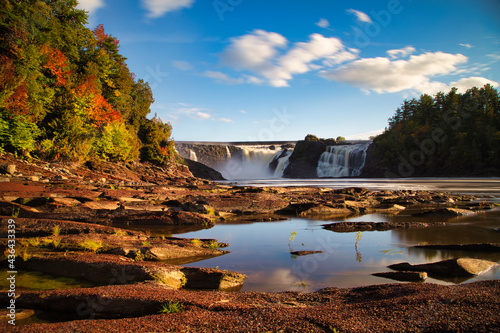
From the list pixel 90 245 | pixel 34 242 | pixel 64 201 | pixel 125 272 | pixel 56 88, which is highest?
pixel 56 88

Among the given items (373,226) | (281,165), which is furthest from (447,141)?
(373,226)

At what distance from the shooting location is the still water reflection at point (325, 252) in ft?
18.6

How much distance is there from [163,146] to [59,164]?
25.5 m

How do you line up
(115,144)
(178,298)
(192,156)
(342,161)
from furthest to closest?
(192,156)
(342,161)
(115,144)
(178,298)

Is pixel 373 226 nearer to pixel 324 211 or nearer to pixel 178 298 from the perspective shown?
pixel 324 211

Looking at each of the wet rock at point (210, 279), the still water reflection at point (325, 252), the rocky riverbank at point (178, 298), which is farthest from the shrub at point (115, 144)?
the wet rock at point (210, 279)

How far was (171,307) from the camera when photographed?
3588 millimetres

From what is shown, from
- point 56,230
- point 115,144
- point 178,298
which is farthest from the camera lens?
point 115,144

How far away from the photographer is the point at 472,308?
324 centimetres

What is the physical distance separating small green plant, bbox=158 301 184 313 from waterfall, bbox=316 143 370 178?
251 ft

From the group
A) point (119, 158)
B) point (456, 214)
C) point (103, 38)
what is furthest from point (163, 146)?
point (456, 214)

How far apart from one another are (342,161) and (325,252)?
7533cm

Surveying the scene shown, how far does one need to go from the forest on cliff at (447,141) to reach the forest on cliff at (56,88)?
60.9 meters

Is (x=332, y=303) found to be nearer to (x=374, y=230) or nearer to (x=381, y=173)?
(x=374, y=230)
